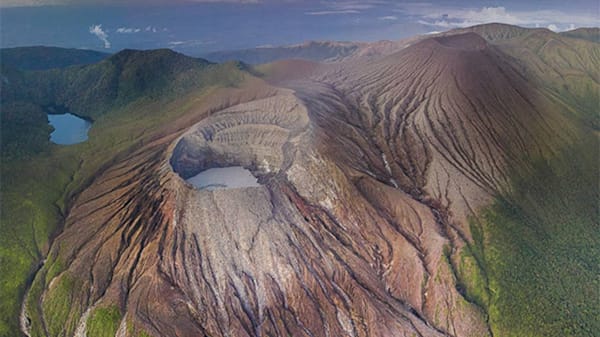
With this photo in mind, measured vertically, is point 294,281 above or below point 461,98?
below

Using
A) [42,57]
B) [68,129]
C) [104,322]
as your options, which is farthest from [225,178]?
[42,57]

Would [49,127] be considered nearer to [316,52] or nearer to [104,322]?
[104,322]

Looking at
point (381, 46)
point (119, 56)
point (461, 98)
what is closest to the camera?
point (461, 98)

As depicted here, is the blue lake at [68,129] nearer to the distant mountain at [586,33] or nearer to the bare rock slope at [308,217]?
the bare rock slope at [308,217]

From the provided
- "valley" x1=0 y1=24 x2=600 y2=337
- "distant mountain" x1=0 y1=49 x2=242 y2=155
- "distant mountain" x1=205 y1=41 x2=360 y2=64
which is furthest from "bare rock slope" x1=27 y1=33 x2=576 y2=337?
"distant mountain" x1=205 y1=41 x2=360 y2=64

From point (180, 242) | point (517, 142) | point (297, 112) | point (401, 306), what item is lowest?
point (401, 306)

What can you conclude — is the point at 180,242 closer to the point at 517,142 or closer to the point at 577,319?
the point at 577,319

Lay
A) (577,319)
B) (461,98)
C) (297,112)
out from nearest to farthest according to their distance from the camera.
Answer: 1. (577,319)
2. (297,112)
3. (461,98)

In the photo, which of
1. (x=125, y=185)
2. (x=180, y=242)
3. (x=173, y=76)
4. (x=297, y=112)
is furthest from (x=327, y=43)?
(x=180, y=242)
